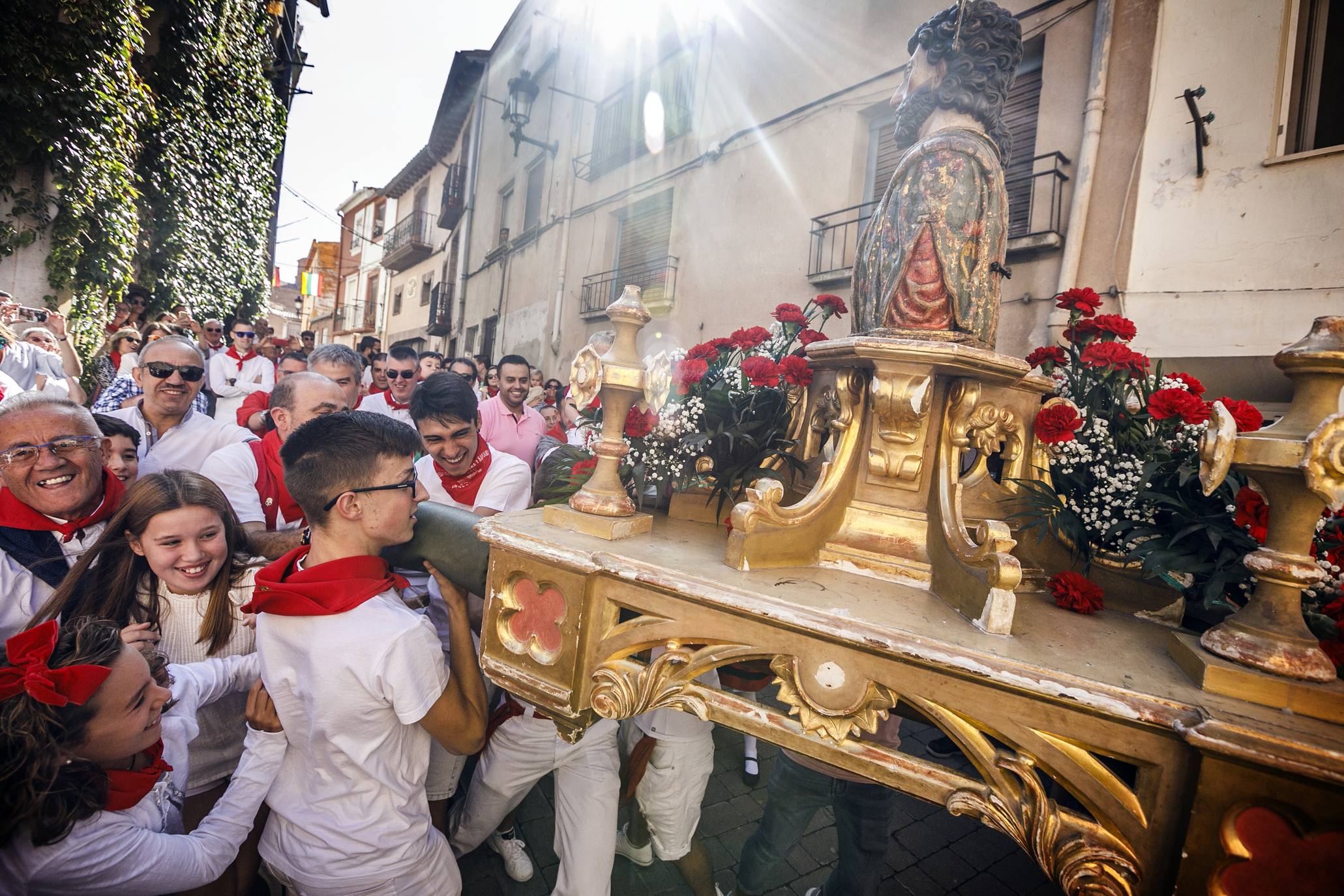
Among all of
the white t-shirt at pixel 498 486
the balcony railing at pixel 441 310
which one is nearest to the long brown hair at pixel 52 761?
the white t-shirt at pixel 498 486

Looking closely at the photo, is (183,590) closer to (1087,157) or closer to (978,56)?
(978,56)

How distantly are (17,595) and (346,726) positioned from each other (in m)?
1.24

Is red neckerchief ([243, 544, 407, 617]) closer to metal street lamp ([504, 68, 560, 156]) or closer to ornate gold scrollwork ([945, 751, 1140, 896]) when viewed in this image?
ornate gold scrollwork ([945, 751, 1140, 896])

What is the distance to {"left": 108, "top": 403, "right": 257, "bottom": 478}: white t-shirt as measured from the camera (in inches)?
114

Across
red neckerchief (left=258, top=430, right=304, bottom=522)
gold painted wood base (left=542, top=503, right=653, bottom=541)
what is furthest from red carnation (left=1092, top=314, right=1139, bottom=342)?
red neckerchief (left=258, top=430, right=304, bottom=522)

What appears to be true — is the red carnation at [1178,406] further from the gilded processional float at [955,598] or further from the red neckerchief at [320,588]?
the red neckerchief at [320,588]

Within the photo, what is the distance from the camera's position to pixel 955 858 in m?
2.66

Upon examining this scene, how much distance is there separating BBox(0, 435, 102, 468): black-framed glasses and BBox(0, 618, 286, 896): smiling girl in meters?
0.87

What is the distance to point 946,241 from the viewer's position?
1.45 m

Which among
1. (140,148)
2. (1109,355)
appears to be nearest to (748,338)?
(1109,355)

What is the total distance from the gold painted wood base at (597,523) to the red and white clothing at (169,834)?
996 mm

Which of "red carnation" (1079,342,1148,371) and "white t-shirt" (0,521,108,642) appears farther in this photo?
"white t-shirt" (0,521,108,642)

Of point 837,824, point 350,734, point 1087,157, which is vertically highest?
point 1087,157

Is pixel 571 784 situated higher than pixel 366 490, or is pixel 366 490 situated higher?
pixel 366 490
